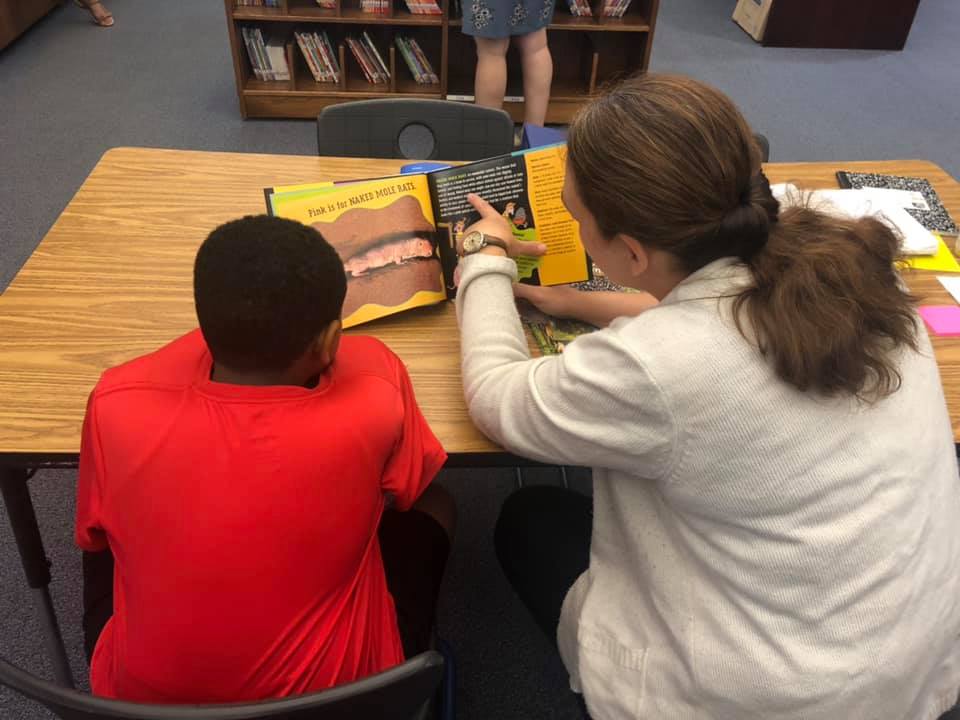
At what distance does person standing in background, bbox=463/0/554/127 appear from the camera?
8.90 ft

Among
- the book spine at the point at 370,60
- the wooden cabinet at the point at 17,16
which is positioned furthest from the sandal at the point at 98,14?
the book spine at the point at 370,60

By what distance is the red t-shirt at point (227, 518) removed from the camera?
29.3 inches

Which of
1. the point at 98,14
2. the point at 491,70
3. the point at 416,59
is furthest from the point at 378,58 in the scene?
the point at 98,14

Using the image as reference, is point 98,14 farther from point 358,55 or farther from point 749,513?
point 749,513

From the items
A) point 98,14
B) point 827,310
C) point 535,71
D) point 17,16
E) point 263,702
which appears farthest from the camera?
point 98,14

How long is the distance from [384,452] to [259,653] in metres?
0.24

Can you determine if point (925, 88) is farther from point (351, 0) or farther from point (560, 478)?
point (560, 478)

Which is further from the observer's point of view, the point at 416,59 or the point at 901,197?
the point at 416,59

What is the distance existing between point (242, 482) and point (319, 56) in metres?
2.99

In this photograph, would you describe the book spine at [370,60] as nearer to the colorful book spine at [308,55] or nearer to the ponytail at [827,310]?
the colorful book spine at [308,55]

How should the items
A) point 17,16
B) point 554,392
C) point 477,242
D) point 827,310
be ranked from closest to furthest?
point 827,310 → point 554,392 → point 477,242 → point 17,16

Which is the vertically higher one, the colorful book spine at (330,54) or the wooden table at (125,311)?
the wooden table at (125,311)

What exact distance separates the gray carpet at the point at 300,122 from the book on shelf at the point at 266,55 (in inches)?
8.2

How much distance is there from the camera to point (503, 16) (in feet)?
8.91
